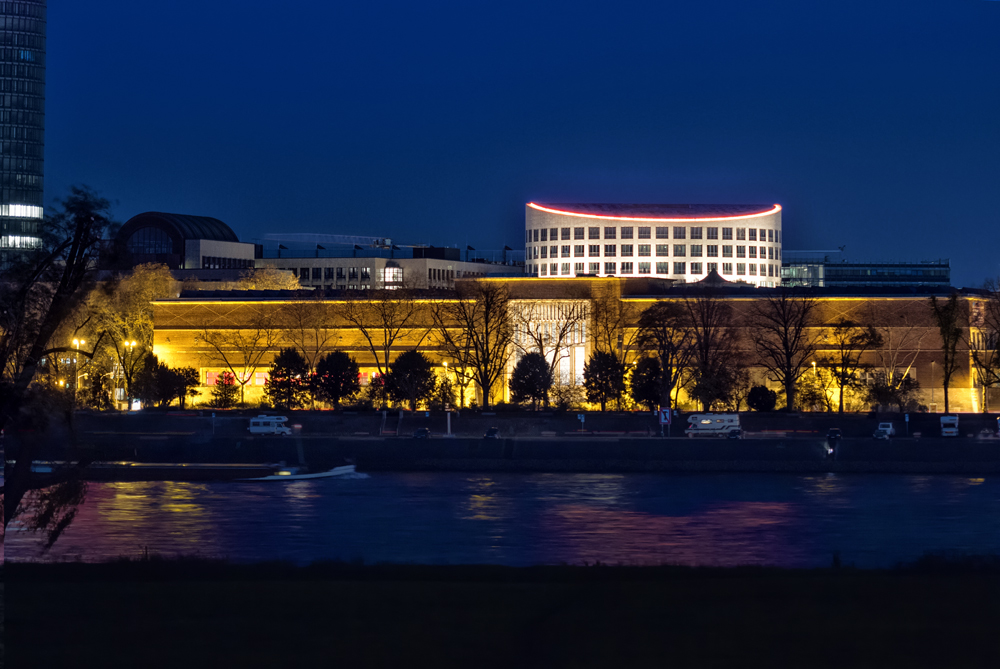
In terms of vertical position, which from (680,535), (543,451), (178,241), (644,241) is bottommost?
(680,535)

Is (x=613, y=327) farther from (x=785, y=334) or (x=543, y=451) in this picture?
(x=543, y=451)

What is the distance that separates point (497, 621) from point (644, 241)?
149223mm

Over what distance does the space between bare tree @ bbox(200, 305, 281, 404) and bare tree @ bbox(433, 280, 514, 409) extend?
1273 cm

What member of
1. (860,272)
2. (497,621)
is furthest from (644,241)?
(497,621)

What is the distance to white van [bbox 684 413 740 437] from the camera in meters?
66.5

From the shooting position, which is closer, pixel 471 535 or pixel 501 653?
pixel 501 653

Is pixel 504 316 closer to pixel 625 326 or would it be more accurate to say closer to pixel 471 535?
pixel 625 326

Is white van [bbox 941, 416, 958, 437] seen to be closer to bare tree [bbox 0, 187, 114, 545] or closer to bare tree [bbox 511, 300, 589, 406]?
bare tree [bbox 511, 300, 589, 406]

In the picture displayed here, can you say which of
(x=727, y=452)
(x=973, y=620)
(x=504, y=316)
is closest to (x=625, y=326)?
(x=504, y=316)

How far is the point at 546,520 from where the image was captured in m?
41.9

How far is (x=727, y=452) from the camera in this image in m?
60.1

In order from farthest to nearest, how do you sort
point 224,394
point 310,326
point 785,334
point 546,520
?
point 310,326 → point 224,394 → point 785,334 → point 546,520

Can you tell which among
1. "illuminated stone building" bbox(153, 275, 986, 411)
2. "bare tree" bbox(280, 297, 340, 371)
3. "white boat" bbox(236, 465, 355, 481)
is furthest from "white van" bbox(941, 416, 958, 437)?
"bare tree" bbox(280, 297, 340, 371)

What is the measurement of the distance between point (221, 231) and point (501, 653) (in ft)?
461
